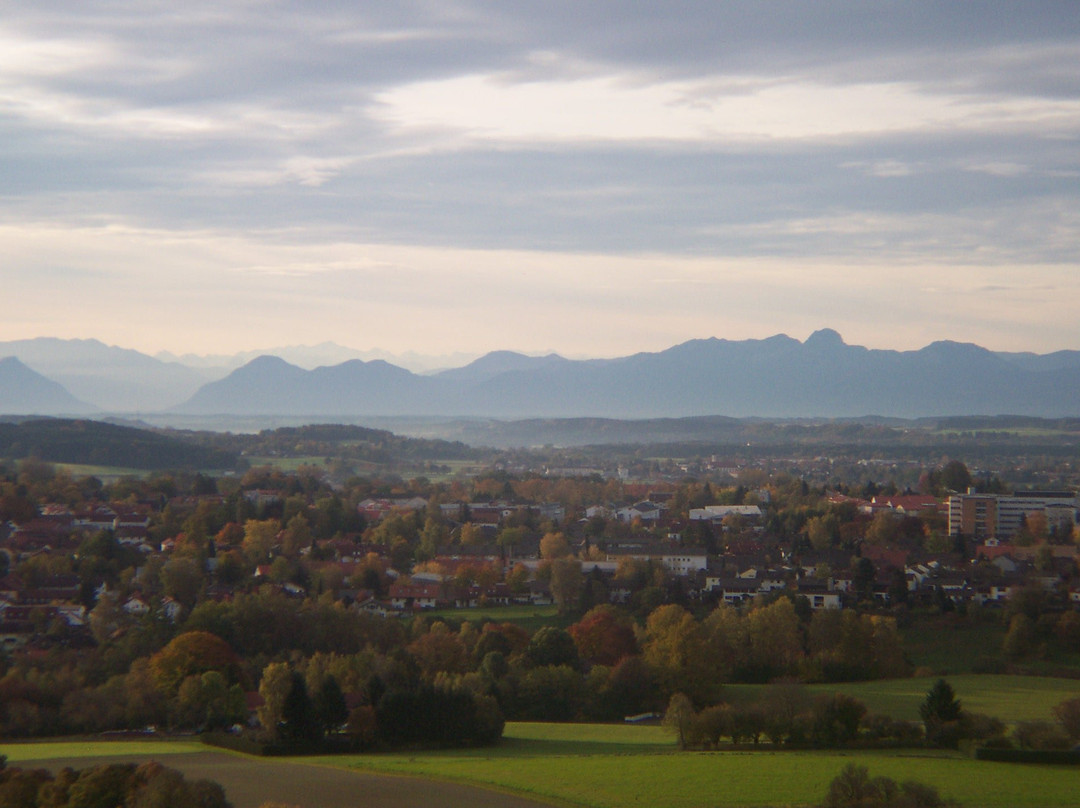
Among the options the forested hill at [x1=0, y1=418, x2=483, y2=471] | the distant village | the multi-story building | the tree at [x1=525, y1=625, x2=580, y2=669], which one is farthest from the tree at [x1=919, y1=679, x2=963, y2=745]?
the forested hill at [x1=0, y1=418, x2=483, y2=471]

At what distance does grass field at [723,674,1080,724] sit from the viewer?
21975mm

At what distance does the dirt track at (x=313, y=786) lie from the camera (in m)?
15.2

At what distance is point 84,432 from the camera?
85.1 m

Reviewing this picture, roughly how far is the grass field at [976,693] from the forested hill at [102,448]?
205ft

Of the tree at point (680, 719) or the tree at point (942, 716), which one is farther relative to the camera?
the tree at point (680, 719)

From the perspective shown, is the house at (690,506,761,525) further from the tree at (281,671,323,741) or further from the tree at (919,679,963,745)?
the tree at (281,671,323,741)

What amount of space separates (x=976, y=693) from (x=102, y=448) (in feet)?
224

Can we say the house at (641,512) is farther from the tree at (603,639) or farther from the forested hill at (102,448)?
the forested hill at (102,448)

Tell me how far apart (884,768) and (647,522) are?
40.5m

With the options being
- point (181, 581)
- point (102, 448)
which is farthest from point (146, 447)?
point (181, 581)

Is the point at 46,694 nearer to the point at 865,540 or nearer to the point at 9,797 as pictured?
the point at 9,797

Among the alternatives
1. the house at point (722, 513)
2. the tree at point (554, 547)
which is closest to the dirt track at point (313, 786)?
the tree at point (554, 547)

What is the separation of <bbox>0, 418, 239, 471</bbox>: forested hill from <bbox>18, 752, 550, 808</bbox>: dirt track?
64.5m

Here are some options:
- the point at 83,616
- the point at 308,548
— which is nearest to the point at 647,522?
the point at 308,548
